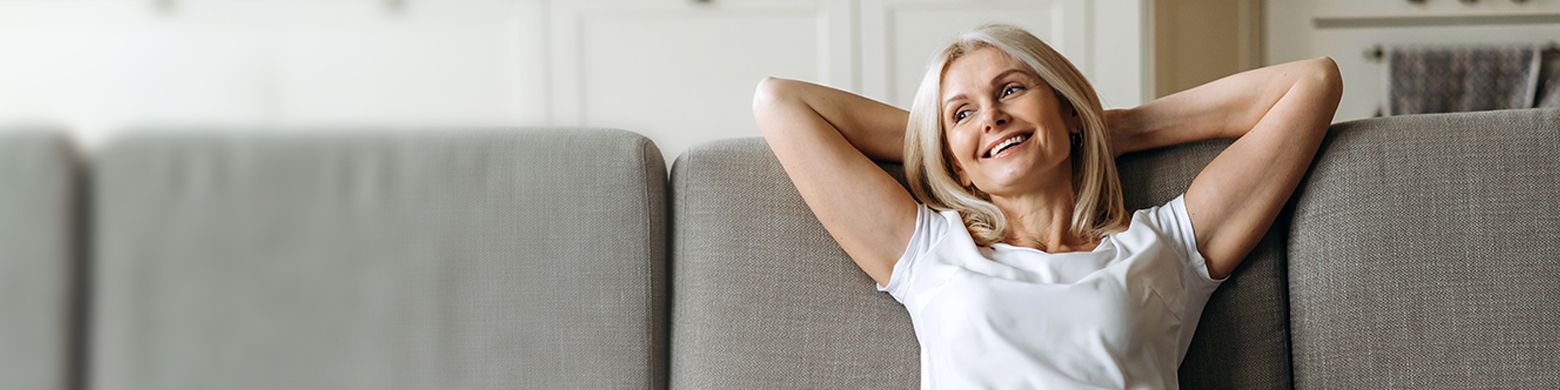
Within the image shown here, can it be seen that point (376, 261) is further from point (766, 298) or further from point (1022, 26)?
point (1022, 26)

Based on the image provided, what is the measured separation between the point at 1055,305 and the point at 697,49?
181cm

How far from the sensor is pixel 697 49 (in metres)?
2.52

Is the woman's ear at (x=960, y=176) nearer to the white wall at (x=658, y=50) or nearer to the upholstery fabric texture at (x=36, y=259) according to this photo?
the upholstery fabric texture at (x=36, y=259)

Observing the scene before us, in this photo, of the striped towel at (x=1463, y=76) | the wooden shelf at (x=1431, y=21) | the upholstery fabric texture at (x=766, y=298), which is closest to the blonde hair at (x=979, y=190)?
the upholstery fabric texture at (x=766, y=298)

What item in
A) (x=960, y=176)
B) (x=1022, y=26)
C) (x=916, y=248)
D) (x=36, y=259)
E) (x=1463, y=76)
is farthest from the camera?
(x=1463, y=76)

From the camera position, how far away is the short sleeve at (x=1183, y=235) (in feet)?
3.19

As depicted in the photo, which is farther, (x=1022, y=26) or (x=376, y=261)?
(x=1022, y=26)

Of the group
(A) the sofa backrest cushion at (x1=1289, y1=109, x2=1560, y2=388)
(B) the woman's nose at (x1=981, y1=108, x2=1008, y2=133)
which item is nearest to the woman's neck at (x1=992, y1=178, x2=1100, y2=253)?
(B) the woman's nose at (x1=981, y1=108, x2=1008, y2=133)

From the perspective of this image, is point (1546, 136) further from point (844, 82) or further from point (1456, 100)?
point (1456, 100)

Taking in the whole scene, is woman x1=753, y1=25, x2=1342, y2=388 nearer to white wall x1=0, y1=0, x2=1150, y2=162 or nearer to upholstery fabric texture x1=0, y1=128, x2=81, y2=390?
upholstery fabric texture x1=0, y1=128, x2=81, y2=390

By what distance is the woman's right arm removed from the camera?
979 millimetres

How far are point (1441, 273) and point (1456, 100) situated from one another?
240cm

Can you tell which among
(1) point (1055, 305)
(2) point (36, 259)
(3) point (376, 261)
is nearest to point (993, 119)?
(1) point (1055, 305)

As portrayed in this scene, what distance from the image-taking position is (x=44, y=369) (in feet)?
2.93
